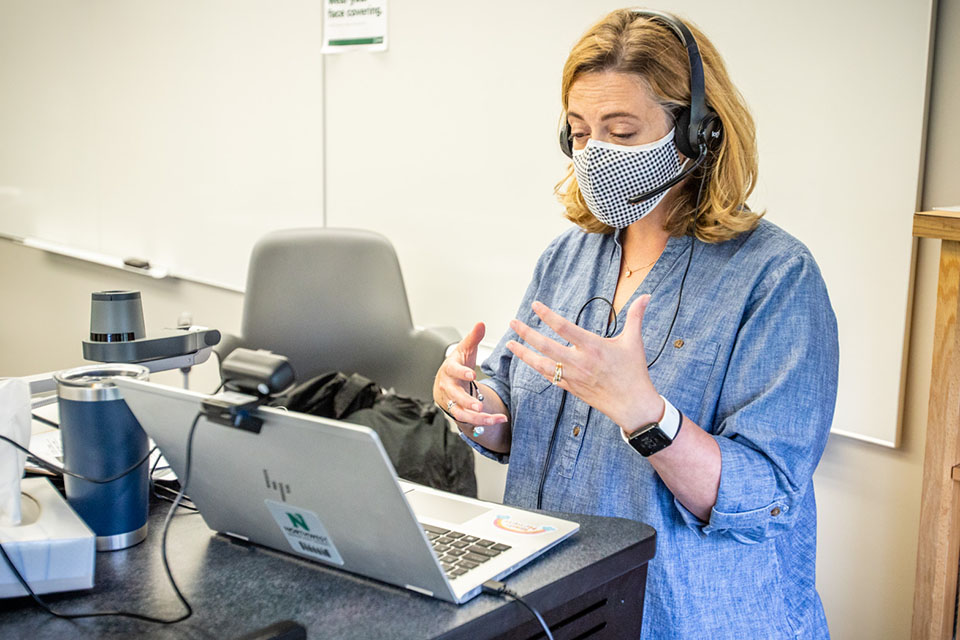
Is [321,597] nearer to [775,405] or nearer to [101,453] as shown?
[101,453]

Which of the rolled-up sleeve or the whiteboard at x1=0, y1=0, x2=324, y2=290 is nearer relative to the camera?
the rolled-up sleeve

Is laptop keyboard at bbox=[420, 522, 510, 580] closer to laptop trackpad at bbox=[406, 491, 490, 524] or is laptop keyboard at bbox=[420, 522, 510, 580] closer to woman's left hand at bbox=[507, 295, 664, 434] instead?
laptop trackpad at bbox=[406, 491, 490, 524]

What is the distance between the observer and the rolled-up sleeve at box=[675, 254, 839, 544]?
3.69ft

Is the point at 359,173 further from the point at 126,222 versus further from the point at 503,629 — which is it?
the point at 503,629

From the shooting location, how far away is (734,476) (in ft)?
3.64

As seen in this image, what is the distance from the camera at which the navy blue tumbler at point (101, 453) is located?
1.01 m

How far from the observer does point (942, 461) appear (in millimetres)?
1329

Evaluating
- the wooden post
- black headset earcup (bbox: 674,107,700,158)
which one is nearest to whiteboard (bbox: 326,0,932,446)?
the wooden post

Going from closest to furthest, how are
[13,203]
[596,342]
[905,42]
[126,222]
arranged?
[596,342]
[905,42]
[126,222]
[13,203]

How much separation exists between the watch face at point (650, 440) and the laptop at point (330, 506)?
0.41 ft

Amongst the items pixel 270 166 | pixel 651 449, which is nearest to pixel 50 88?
pixel 270 166

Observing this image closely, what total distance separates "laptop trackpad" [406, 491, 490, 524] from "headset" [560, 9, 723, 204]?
0.49m

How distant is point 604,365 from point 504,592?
28cm

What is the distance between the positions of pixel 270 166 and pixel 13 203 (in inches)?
84.2
